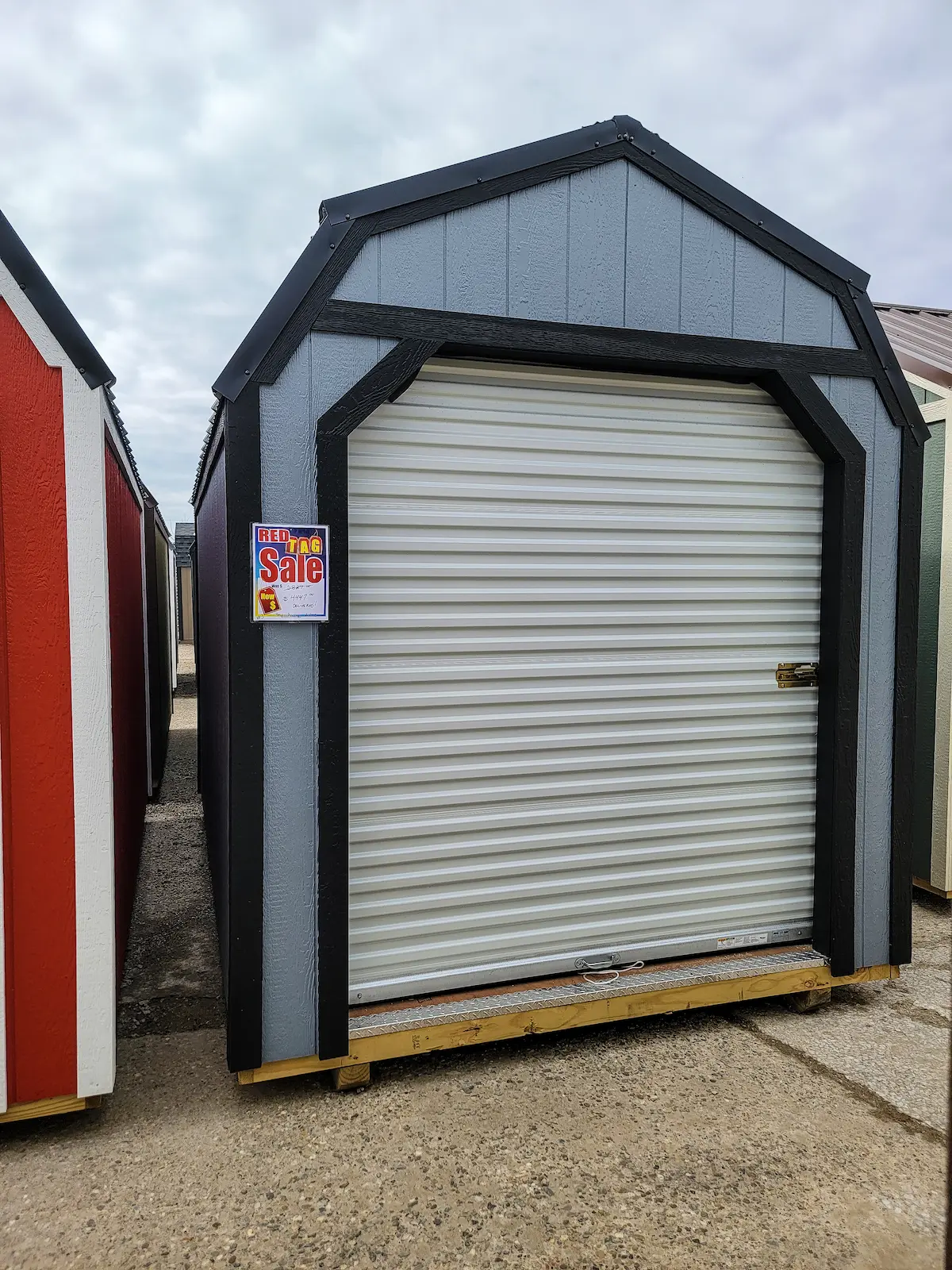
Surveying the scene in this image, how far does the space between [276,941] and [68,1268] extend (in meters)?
0.97

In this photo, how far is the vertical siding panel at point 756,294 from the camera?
3236 millimetres

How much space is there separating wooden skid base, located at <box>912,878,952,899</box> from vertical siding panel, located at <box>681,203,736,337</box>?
136 inches

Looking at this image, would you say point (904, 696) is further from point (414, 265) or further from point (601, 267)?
point (414, 265)

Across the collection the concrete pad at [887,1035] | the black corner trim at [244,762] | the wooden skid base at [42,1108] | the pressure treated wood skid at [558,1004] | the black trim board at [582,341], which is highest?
the black trim board at [582,341]

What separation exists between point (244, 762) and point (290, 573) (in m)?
0.65

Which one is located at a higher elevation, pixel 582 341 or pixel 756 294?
pixel 756 294

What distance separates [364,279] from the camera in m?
2.78

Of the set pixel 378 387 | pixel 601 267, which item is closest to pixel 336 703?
pixel 378 387

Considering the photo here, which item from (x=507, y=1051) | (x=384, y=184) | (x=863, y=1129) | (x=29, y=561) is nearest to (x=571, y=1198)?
(x=507, y=1051)

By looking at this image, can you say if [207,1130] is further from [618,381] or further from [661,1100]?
[618,381]

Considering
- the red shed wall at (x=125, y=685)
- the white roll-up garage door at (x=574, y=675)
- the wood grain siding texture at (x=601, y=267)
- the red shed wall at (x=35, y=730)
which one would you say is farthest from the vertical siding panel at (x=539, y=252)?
the red shed wall at (x=125, y=685)

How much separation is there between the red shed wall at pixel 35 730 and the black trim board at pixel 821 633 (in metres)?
0.80

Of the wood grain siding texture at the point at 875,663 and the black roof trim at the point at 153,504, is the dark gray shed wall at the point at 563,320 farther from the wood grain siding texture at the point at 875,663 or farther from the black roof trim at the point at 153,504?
the black roof trim at the point at 153,504

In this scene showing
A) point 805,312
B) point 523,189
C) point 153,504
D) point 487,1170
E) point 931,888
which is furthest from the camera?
point 153,504
